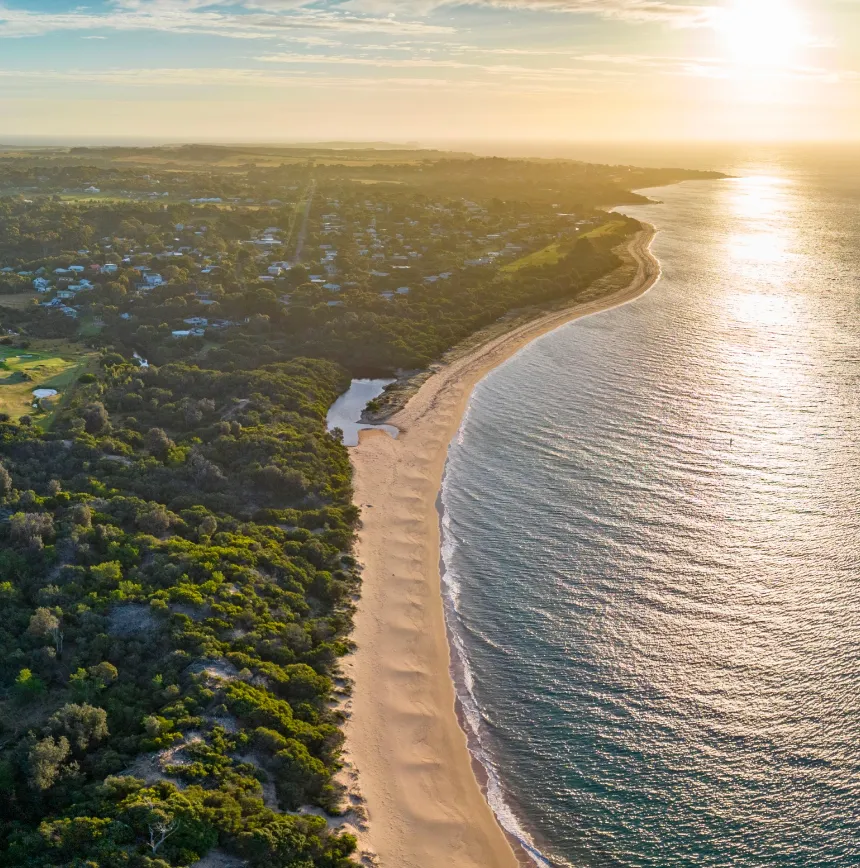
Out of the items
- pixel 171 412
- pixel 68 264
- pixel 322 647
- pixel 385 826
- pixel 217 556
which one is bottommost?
pixel 385 826

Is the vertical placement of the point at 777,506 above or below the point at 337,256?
below

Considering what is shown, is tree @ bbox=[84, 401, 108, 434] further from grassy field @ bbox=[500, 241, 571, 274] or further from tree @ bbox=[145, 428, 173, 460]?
grassy field @ bbox=[500, 241, 571, 274]

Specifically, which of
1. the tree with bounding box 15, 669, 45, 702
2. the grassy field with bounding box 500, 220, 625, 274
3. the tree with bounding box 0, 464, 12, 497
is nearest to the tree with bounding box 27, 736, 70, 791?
the tree with bounding box 15, 669, 45, 702

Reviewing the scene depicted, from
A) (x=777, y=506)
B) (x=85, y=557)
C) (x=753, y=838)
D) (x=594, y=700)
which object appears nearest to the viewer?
(x=753, y=838)

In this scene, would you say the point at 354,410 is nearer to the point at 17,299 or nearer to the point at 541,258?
the point at 17,299

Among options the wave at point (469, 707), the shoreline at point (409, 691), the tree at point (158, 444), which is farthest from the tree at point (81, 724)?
the tree at point (158, 444)

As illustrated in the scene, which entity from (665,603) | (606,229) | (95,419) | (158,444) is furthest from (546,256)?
(665,603)

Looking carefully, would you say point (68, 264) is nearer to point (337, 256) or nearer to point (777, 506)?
point (337, 256)

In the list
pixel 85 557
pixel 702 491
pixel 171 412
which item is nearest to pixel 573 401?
pixel 702 491
